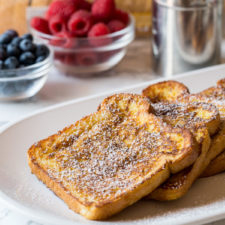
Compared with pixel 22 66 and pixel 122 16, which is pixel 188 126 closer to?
pixel 22 66

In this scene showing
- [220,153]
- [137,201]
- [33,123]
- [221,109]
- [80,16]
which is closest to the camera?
[137,201]

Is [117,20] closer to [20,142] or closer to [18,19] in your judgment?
[18,19]

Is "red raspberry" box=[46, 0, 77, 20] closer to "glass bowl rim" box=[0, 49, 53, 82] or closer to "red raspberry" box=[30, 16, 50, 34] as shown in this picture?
"red raspberry" box=[30, 16, 50, 34]

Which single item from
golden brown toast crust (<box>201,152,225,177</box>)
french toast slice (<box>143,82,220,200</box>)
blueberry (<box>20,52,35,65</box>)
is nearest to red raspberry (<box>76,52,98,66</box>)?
blueberry (<box>20,52,35,65</box>)

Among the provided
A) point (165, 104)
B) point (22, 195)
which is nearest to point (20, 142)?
point (22, 195)

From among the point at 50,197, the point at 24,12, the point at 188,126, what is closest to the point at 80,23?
the point at 24,12

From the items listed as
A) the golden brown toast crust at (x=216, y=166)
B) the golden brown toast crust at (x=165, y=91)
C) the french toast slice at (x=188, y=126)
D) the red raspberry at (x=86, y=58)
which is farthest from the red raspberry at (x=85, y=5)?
the golden brown toast crust at (x=216, y=166)
